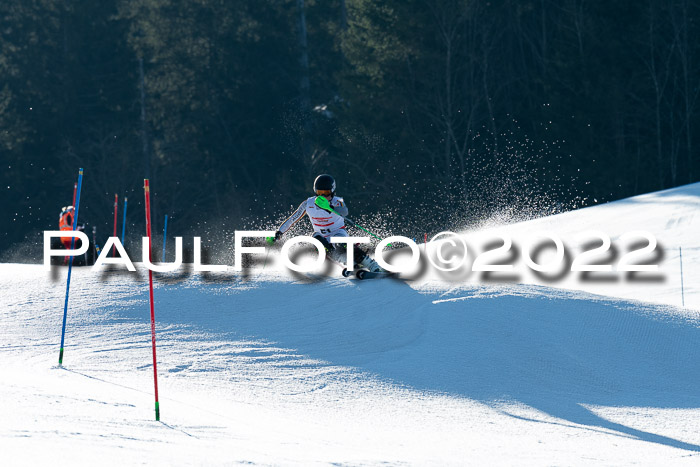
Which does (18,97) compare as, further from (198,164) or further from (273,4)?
(273,4)

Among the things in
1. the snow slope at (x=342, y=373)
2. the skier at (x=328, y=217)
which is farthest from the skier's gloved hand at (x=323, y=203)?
the snow slope at (x=342, y=373)

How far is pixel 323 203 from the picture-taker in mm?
12914

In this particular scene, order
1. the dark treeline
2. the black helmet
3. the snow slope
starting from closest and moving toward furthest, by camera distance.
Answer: the snow slope
the black helmet
the dark treeline

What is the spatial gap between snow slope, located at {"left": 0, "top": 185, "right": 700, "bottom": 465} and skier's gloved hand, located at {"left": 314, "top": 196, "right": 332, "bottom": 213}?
104 centimetres

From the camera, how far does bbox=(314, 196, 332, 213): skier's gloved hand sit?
12.9 m

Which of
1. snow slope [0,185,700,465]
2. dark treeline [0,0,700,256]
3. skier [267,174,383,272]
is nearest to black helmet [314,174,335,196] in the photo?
skier [267,174,383,272]

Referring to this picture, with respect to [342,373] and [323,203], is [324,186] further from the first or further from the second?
[342,373]

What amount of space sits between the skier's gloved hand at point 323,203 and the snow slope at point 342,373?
104cm

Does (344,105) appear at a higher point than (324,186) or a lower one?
higher

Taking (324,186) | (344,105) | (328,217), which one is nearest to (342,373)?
(328,217)

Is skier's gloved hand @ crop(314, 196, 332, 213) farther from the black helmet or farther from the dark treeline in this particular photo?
the dark treeline

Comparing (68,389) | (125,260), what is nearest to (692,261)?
(125,260)

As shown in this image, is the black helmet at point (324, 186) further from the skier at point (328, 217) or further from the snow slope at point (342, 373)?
the snow slope at point (342, 373)

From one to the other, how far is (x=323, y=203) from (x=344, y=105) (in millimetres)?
28766
